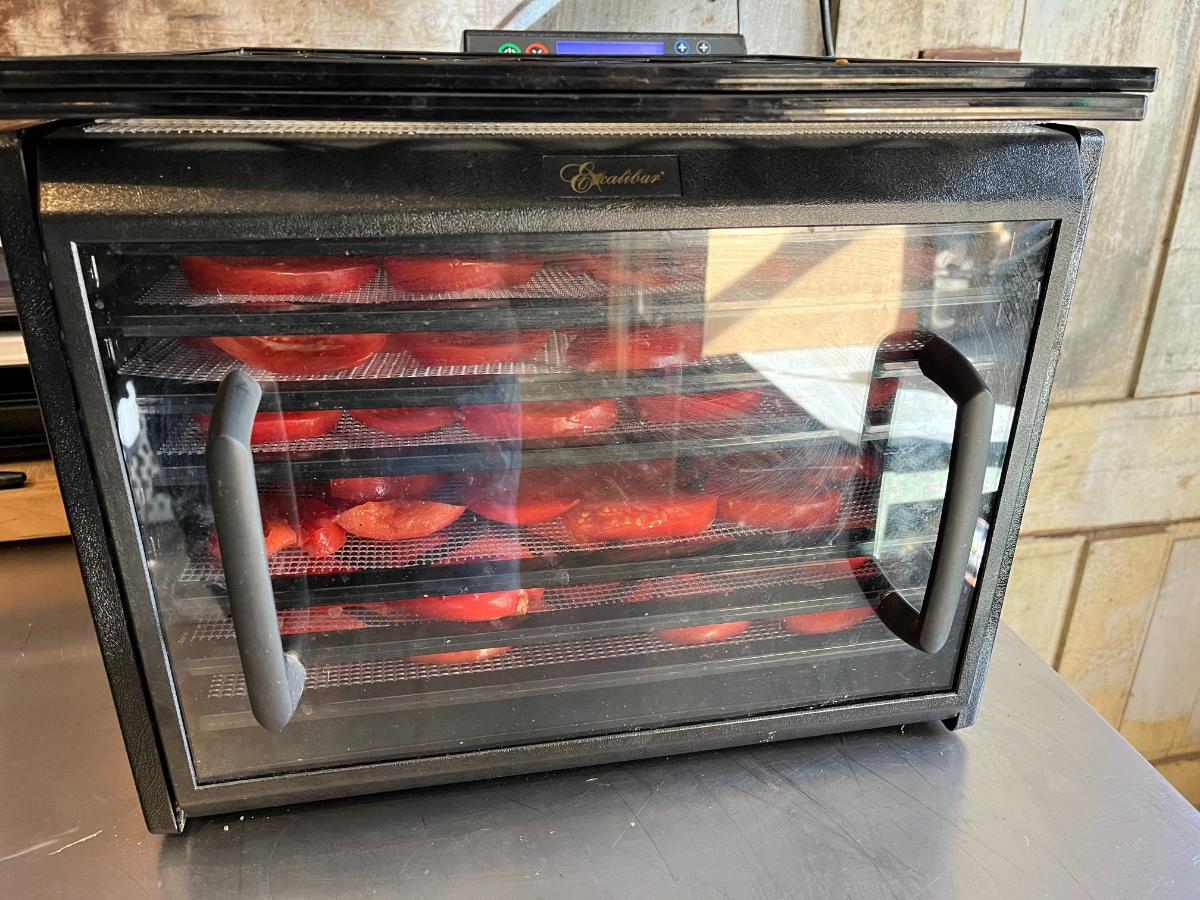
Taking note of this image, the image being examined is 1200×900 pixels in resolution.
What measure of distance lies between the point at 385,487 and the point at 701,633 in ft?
1.13

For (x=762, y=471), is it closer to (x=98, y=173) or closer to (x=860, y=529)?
(x=860, y=529)

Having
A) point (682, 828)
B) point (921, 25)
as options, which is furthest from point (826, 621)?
point (921, 25)

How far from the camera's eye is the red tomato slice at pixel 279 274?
0.63m

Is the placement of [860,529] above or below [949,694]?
above

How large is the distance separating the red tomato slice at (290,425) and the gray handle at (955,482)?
0.51 meters

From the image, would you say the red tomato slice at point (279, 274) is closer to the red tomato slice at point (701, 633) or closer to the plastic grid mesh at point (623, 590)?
the plastic grid mesh at point (623, 590)

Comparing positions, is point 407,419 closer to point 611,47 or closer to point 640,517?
point 640,517

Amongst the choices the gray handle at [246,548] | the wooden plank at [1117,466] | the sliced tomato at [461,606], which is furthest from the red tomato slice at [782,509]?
the wooden plank at [1117,466]

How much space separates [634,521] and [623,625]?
11 centimetres

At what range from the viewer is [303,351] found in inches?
26.8

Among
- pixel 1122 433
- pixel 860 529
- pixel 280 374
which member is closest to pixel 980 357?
pixel 860 529

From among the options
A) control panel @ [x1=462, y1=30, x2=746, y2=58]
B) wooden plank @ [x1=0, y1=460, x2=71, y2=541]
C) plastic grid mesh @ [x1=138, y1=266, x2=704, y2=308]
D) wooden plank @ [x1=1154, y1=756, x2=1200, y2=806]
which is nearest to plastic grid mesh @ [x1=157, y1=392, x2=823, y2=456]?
plastic grid mesh @ [x1=138, y1=266, x2=704, y2=308]

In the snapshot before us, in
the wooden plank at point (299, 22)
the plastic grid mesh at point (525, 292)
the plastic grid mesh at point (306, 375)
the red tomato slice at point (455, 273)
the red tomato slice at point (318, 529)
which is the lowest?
the red tomato slice at point (318, 529)

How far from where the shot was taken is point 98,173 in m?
0.58
